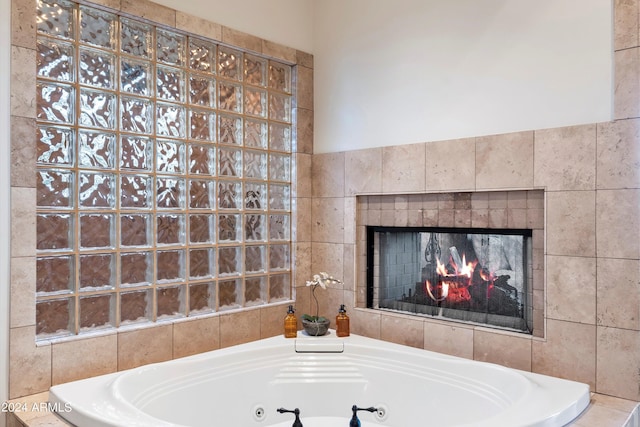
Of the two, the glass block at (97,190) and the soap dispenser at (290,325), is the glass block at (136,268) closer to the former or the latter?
the glass block at (97,190)

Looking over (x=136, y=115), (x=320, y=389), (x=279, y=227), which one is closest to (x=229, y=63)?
(x=136, y=115)

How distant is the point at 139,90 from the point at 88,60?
0.26 metres

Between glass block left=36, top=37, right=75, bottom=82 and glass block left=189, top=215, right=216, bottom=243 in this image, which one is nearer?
glass block left=36, top=37, right=75, bottom=82

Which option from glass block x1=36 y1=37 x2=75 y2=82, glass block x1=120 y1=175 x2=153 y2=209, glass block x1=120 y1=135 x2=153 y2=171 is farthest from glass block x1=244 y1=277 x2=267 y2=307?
glass block x1=36 y1=37 x2=75 y2=82

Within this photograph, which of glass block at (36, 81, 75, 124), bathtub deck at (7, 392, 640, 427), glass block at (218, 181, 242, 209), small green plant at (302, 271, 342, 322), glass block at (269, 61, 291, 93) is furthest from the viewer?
glass block at (269, 61, 291, 93)

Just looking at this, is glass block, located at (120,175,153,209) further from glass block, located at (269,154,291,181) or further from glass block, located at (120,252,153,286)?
glass block, located at (269,154,291,181)

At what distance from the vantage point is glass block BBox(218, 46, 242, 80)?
277 centimetres

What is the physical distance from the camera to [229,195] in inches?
110

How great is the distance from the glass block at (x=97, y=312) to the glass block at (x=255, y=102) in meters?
1.27

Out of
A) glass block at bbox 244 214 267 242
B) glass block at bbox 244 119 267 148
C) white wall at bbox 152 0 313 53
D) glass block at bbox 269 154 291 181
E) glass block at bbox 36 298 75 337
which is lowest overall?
glass block at bbox 36 298 75 337

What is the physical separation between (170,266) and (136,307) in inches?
10.2

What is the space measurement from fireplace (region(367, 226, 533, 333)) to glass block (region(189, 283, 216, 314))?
917 millimetres

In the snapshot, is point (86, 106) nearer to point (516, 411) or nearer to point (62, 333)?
point (62, 333)

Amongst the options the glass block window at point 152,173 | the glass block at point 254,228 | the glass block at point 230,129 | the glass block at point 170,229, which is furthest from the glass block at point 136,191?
the glass block at point 254,228
